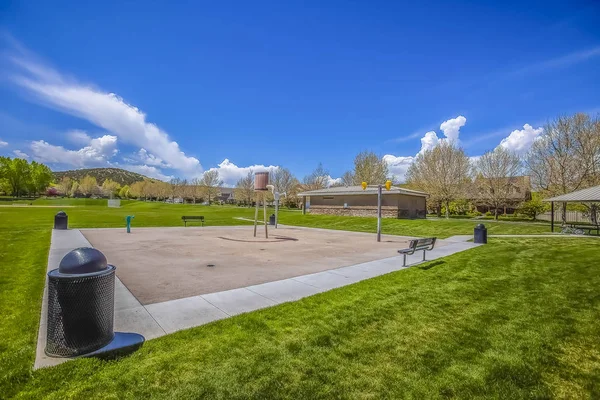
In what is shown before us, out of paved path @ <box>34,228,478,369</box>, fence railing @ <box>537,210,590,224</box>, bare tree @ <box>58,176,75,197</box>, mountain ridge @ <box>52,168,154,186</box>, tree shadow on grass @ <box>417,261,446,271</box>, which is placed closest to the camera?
paved path @ <box>34,228,478,369</box>

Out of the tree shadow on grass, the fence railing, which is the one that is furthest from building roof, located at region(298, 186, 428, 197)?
the tree shadow on grass

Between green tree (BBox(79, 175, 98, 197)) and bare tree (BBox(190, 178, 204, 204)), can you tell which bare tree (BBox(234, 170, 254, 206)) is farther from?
green tree (BBox(79, 175, 98, 197))

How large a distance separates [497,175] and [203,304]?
41.1 metres

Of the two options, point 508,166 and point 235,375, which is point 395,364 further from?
point 508,166

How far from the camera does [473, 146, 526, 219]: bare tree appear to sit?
1417 inches

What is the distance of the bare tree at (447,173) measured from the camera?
38438 mm

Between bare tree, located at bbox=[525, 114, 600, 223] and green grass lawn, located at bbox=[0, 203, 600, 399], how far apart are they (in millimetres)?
28750

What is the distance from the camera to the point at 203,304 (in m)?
5.50

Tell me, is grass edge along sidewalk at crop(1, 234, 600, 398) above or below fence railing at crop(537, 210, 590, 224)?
below

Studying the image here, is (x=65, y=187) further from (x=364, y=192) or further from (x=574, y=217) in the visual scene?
(x=574, y=217)

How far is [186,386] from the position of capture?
3088 millimetres

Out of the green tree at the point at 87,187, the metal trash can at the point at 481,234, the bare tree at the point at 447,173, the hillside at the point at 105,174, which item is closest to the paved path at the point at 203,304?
the metal trash can at the point at 481,234

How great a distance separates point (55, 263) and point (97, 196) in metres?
133

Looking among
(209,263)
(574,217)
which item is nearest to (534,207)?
(574,217)
